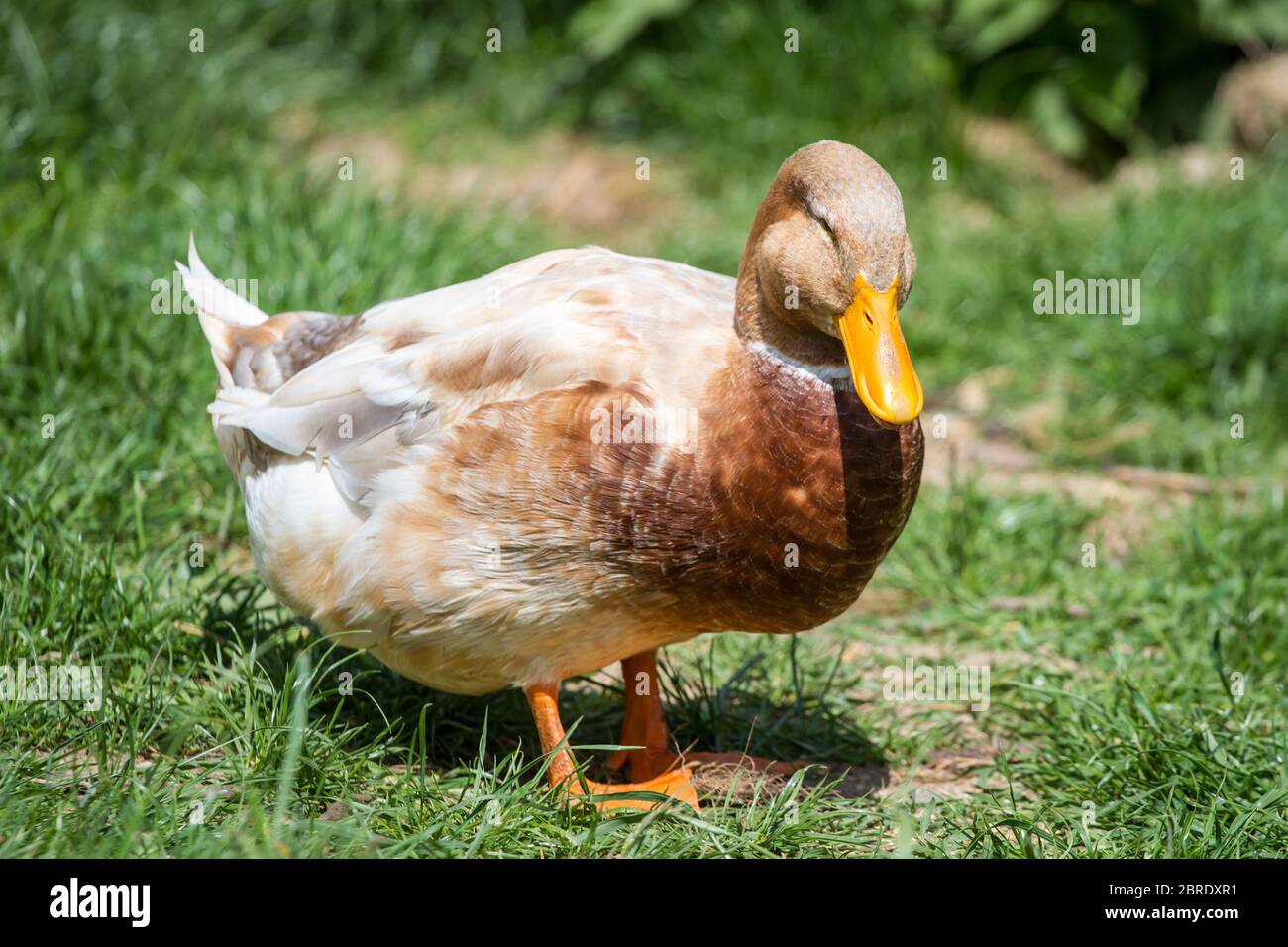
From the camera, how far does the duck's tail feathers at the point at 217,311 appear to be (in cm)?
361

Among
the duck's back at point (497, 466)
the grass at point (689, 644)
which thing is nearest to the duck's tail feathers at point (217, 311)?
the duck's back at point (497, 466)

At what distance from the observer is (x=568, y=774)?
3.07m

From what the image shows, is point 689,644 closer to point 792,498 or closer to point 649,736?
point 649,736

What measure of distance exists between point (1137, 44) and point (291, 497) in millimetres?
5871

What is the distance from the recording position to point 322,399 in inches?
126

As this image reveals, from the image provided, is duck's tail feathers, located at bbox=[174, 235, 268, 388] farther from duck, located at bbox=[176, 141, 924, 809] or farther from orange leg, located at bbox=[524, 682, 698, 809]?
orange leg, located at bbox=[524, 682, 698, 809]

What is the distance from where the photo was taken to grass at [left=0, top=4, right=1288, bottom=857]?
2996mm

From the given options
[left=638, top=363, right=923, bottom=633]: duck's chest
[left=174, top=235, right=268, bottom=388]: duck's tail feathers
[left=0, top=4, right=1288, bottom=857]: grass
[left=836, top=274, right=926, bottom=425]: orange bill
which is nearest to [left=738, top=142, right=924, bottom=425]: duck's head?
[left=836, top=274, right=926, bottom=425]: orange bill

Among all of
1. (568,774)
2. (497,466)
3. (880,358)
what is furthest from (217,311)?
(880,358)

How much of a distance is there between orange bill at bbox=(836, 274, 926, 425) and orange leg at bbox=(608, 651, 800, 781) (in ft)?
3.40

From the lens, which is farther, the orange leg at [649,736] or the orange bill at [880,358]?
the orange leg at [649,736]

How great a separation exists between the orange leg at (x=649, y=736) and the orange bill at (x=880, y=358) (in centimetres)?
104

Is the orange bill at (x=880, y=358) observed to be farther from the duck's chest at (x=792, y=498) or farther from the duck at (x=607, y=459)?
the duck's chest at (x=792, y=498)

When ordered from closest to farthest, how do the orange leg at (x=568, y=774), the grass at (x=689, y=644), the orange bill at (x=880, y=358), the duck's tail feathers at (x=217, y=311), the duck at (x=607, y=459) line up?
the orange bill at (x=880, y=358) < the duck at (x=607, y=459) < the grass at (x=689, y=644) < the orange leg at (x=568, y=774) < the duck's tail feathers at (x=217, y=311)
